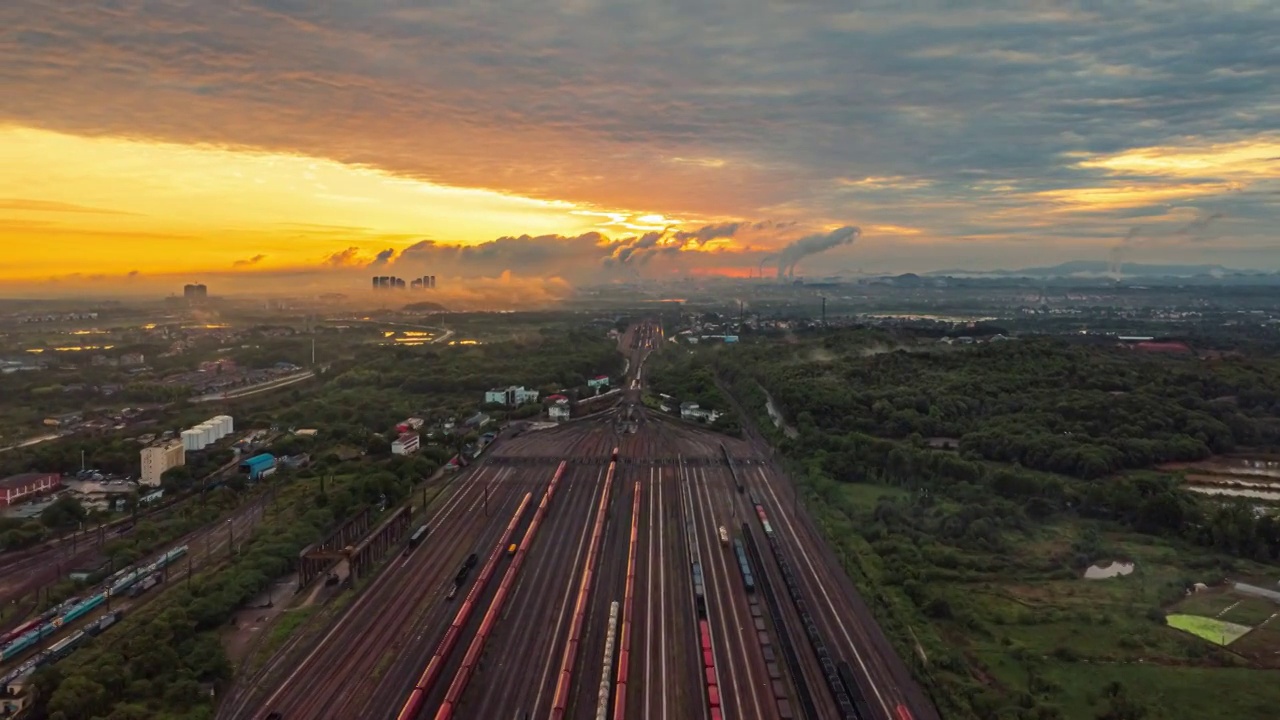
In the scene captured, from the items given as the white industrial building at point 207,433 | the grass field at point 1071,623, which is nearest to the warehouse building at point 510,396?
the white industrial building at point 207,433

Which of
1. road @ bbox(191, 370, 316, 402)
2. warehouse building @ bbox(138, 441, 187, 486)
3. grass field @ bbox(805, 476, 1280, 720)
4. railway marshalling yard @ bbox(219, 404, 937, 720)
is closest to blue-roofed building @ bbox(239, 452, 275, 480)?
warehouse building @ bbox(138, 441, 187, 486)

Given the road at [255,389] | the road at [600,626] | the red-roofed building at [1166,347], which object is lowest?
the road at [600,626]

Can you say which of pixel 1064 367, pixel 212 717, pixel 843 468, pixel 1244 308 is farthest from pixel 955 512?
pixel 1244 308

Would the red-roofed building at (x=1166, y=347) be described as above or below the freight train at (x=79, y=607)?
→ above

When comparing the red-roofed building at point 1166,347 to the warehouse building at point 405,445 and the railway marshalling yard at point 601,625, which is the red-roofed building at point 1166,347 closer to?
the railway marshalling yard at point 601,625

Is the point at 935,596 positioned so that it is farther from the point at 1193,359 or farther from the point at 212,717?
the point at 1193,359

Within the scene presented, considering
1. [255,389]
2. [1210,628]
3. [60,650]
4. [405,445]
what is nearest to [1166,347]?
[1210,628]
